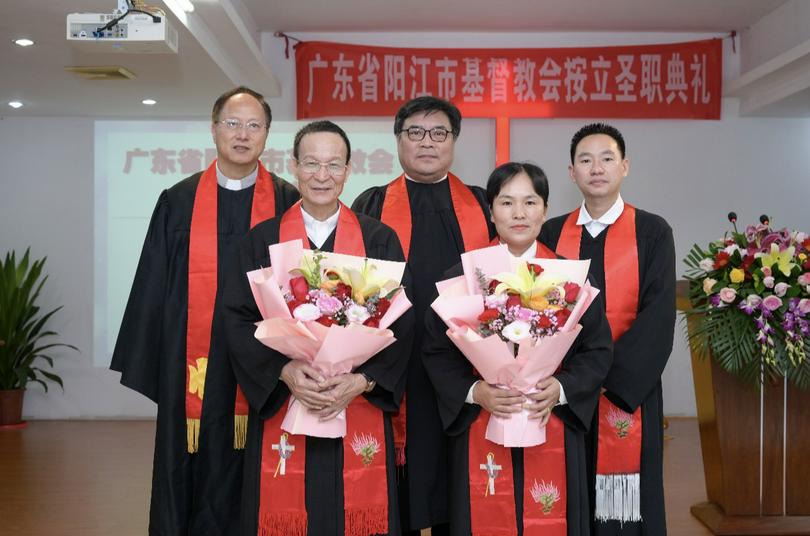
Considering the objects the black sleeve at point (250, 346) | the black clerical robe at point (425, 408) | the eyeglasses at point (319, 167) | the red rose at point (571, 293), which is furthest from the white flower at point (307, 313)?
the black clerical robe at point (425, 408)

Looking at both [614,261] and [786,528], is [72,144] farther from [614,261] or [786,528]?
[786,528]

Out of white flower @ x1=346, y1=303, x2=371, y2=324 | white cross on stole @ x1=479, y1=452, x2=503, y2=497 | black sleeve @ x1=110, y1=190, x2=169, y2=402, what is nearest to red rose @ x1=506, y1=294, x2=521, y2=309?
white flower @ x1=346, y1=303, x2=371, y2=324

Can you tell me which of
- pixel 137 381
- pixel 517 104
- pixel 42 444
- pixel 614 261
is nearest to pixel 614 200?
pixel 614 261

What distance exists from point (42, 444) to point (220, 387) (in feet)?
12.5

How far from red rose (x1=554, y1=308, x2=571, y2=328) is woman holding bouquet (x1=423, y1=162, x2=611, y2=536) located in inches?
7.3

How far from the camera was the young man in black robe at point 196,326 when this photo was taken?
273 centimetres

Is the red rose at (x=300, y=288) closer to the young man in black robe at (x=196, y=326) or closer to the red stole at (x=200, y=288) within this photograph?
the young man in black robe at (x=196, y=326)

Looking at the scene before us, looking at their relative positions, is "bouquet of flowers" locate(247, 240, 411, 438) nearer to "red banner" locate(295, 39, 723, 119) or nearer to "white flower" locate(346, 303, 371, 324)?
"white flower" locate(346, 303, 371, 324)

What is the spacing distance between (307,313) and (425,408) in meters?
0.89

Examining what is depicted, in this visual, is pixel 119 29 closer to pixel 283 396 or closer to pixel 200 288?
pixel 200 288

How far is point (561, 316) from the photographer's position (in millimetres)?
2076

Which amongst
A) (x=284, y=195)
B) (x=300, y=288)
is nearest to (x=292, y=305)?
(x=300, y=288)

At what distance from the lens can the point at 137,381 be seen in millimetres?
2859

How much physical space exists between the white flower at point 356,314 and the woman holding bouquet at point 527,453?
14.1 inches
